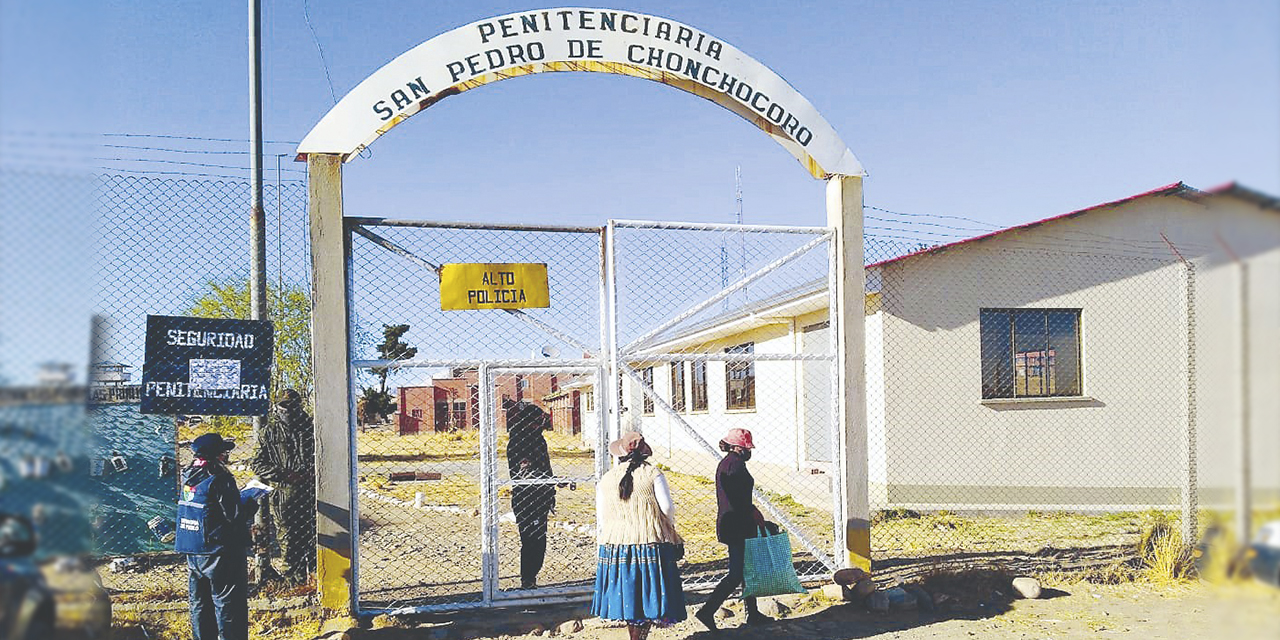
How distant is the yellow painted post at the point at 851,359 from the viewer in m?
7.66

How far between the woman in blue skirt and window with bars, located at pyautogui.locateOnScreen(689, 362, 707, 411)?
13849 mm

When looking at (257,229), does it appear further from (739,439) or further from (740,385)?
(740,385)

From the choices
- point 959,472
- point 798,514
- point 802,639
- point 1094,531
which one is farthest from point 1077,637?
point 798,514

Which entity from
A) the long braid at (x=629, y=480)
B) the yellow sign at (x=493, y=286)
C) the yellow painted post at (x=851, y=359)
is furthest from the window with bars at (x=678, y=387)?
the long braid at (x=629, y=480)

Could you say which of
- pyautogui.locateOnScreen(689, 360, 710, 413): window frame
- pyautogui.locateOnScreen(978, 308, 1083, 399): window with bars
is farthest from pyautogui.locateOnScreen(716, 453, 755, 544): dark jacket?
pyautogui.locateOnScreen(689, 360, 710, 413): window frame

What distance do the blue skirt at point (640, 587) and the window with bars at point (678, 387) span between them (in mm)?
15108

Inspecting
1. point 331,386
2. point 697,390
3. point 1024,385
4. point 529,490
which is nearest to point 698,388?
point 697,390

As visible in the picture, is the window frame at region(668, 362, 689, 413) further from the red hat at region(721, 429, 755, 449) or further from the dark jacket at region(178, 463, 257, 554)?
the dark jacket at region(178, 463, 257, 554)

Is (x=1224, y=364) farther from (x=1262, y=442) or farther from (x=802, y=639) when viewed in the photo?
(x=802, y=639)

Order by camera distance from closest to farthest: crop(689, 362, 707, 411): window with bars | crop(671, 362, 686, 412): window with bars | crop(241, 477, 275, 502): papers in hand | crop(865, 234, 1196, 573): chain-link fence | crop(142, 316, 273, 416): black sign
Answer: crop(241, 477, 275, 502): papers in hand → crop(142, 316, 273, 416): black sign → crop(865, 234, 1196, 573): chain-link fence → crop(689, 362, 707, 411): window with bars → crop(671, 362, 686, 412): window with bars

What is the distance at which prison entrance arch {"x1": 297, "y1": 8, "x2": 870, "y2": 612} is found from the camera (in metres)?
6.59

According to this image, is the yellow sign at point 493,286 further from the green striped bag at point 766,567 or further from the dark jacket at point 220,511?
the green striped bag at point 766,567

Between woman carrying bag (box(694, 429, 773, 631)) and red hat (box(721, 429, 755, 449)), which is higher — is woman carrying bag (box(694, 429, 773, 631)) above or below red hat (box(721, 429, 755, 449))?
below

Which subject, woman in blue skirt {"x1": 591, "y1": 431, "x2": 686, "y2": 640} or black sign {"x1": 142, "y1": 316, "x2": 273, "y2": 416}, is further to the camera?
black sign {"x1": 142, "y1": 316, "x2": 273, "y2": 416}
